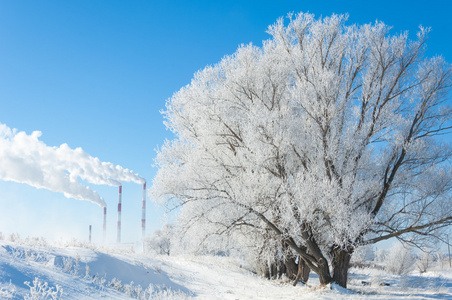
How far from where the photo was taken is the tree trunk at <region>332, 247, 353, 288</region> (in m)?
12.8

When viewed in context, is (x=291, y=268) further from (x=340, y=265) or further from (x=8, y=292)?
(x=8, y=292)

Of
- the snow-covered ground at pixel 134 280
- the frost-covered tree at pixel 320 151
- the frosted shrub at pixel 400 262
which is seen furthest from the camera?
the frosted shrub at pixel 400 262

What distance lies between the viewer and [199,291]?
13.1 meters

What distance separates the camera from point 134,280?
1256 centimetres

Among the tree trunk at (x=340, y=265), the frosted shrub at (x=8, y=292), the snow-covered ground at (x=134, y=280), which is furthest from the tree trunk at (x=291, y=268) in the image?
the frosted shrub at (x=8, y=292)

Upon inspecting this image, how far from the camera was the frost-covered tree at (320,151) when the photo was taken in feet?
39.8

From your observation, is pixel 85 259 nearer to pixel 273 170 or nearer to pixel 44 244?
pixel 44 244

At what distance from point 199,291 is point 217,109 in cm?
639

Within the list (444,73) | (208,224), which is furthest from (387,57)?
(208,224)

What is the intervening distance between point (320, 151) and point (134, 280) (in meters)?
7.28

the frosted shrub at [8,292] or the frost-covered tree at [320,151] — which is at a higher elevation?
the frost-covered tree at [320,151]

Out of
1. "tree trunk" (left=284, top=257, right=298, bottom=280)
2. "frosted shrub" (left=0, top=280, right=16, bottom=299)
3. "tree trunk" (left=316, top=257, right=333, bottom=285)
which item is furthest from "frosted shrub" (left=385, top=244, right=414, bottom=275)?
"frosted shrub" (left=0, top=280, right=16, bottom=299)

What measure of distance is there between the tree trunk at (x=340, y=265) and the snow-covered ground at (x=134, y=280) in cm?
60

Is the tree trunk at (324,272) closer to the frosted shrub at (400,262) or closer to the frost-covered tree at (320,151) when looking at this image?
the frost-covered tree at (320,151)
